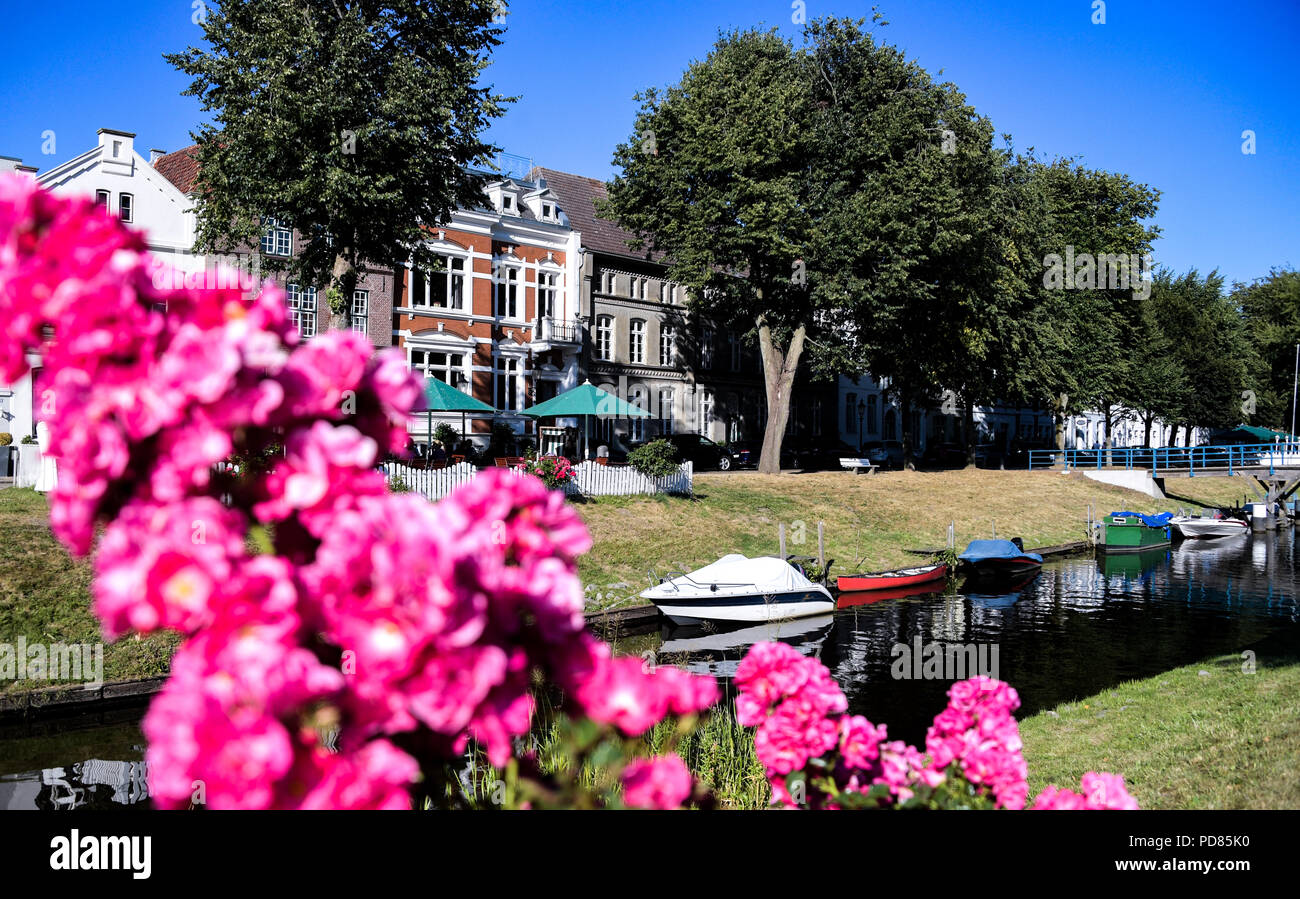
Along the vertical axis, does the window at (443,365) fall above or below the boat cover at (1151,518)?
above

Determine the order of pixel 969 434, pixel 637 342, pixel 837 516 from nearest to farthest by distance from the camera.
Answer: pixel 837 516 → pixel 637 342 → pixel 969 434

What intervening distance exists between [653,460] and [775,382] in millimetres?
11055

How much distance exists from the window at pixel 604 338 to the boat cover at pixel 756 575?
93.1 ft

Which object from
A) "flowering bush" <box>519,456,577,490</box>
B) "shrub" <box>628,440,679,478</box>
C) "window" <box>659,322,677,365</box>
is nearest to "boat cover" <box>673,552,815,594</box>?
"flowering bush" <box>519,456,577,490</box>

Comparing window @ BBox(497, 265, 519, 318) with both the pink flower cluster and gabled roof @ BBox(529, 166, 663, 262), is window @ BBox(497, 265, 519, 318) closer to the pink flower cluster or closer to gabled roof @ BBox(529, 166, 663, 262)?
gabled roof @ BBox(529, 166, 663, 262)

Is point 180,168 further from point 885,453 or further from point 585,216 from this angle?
point 885,453

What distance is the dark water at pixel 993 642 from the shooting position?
12.1 m

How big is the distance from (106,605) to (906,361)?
44.2 meters

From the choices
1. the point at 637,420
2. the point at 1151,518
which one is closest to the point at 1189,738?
the point at 1151,518

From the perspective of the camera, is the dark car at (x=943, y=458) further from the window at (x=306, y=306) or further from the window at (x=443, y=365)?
the window at (x=306, y=306)

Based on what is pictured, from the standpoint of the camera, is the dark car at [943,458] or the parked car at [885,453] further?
the dark car at [943,458]

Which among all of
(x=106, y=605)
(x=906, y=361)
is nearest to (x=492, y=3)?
(x=906, y=361)

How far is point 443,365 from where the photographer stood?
1620 inches

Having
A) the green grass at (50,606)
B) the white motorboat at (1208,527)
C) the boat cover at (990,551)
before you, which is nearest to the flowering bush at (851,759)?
the green grass at (50,606)
